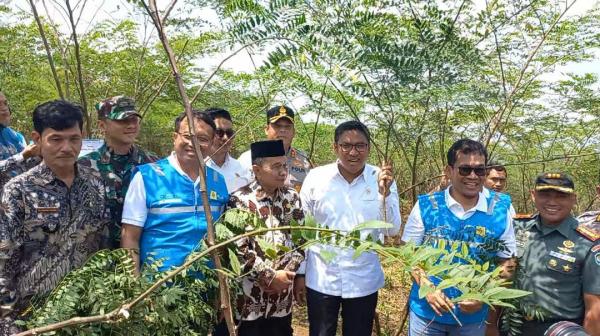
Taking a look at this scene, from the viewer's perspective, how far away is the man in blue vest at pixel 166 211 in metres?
2.20

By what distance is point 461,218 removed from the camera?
8.28ft

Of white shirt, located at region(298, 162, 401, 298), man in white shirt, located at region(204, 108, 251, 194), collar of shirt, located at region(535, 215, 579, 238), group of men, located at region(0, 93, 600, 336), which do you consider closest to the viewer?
group of men, located at region(0, 93, 600, 336)

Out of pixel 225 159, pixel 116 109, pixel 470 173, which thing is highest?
pixel 116 109

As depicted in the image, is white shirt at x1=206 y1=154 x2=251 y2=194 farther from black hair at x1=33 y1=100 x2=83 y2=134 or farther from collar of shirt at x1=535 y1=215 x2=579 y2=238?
collar of shirt at x1=535 y1=215 x2=579 y2=238

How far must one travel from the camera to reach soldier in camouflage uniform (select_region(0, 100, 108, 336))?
1797 millimetres

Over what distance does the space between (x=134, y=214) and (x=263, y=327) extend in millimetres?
996

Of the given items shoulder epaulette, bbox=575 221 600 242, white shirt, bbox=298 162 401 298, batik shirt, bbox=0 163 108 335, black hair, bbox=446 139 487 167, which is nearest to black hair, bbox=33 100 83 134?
batik shirt, bbox=0 163 108 335

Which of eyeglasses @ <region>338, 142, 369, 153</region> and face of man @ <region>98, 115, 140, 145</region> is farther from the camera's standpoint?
eyeglasses @ <region>338, 142, 369, 153</region>

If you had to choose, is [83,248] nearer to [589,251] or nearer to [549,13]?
[589,251]

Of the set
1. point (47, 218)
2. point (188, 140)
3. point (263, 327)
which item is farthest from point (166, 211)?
point (263, 327)

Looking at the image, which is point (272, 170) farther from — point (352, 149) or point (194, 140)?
point (194, 140)

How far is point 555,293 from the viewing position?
2.38m

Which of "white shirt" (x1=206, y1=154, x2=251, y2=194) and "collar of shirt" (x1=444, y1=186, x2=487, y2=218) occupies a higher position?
"white shirt" (x1=206, y1=154, x2=251, y2=194)

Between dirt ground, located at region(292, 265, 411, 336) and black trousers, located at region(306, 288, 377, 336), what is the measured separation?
1.07 meters
